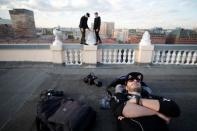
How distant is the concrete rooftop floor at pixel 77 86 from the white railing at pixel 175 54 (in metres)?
0.25

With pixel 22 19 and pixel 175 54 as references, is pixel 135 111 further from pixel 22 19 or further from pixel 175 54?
pixel 22 19

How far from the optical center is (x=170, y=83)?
3.72 metres

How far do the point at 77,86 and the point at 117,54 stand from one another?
209 cm

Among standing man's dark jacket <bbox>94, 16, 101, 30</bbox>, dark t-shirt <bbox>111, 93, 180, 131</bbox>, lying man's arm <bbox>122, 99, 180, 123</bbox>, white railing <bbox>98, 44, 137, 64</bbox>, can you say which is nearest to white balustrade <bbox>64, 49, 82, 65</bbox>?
white railing <bbox>98, 44, 137, 64</bbox>

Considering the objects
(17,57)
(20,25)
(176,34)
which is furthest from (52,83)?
(20,25)

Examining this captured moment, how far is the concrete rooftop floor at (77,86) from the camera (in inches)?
90.9

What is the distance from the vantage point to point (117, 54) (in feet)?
16.6

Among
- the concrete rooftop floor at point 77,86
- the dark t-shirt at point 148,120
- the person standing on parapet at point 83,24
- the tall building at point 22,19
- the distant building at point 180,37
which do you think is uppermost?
the tall building at point 22,19

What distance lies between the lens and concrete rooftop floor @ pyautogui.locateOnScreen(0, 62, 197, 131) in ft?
7.57

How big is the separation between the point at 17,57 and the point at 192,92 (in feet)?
17.6

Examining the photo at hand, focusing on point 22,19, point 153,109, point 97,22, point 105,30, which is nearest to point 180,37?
point 105,30

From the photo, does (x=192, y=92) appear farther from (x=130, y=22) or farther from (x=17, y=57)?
(x=130, y=22)

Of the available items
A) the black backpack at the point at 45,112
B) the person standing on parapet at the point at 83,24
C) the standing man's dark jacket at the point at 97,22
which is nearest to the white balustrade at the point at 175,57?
the standing man's dark jacket at the point at 97,22

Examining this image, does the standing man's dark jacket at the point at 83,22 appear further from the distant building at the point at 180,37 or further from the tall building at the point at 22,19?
the tall building at the point at 22,19
